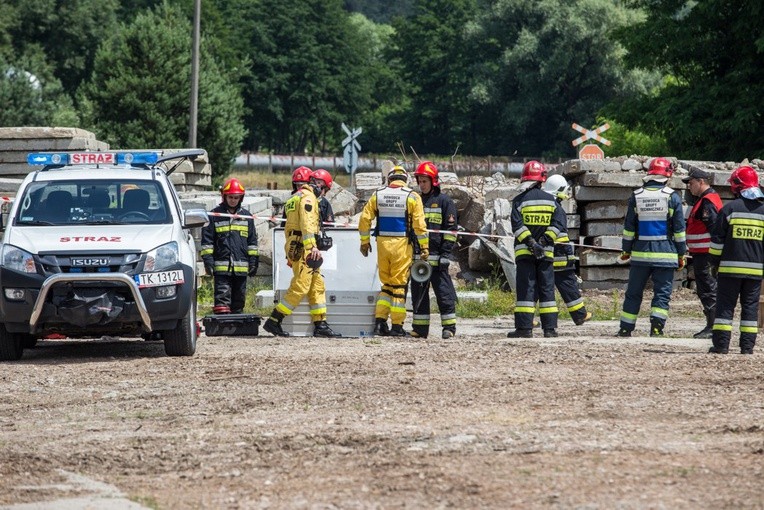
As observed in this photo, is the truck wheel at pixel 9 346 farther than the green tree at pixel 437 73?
No

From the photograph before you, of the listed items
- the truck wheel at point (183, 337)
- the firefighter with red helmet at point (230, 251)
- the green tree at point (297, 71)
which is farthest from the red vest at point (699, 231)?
the green tree at point (297, 71)

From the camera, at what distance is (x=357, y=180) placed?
81.9 ft

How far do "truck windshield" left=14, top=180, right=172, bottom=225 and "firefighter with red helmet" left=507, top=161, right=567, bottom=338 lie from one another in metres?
4.15

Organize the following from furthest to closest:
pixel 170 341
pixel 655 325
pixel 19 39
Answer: pixel 19 39
pixel 655 325
pixel 170 341

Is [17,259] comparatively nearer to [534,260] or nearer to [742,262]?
[534,260]

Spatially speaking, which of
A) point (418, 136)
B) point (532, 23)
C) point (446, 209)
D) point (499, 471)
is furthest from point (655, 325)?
point (418, 136)

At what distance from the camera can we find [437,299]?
15.5 meters

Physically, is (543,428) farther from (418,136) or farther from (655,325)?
(418,136)

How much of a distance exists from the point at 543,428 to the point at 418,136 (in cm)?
9024

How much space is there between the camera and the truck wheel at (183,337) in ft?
43.4

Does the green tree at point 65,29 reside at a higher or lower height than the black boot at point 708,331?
higher

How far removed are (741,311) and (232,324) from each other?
5803 millimetres

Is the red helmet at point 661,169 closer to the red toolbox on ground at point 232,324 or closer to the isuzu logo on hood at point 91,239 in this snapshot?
the red toolbox on ground at point 232,324

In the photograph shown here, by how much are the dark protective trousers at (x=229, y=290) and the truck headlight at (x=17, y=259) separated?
14.9 feet
